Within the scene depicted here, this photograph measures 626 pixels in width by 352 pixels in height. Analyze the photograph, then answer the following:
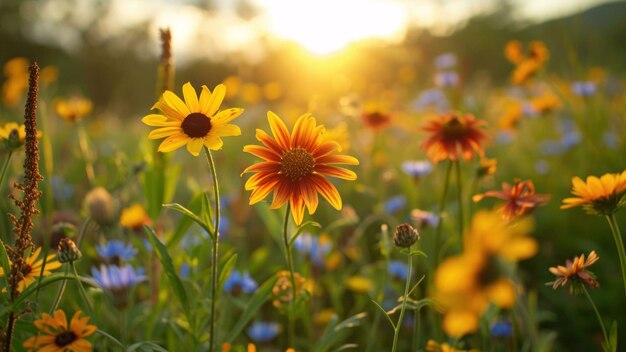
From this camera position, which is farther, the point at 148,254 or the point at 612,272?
the point at 612,272

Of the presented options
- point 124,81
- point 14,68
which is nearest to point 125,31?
point 124,81

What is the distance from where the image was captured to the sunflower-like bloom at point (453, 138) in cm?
160

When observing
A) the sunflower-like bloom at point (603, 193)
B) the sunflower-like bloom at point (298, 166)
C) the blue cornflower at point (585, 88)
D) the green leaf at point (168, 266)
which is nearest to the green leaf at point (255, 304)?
the green leaf at point (168, 266)

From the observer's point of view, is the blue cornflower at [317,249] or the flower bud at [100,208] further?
the blue cornflower at [317,249]

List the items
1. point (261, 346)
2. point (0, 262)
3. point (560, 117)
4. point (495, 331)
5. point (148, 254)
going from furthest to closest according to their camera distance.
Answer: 1. point (560, 117)
2. point (261, 346)
3. point (495, 331)
4. point (148, 254)
5. point (0, 262)

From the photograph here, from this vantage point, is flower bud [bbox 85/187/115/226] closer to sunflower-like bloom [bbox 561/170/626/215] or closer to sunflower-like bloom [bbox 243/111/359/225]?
sunflower-like bloom [bbox 243/111/359/225]

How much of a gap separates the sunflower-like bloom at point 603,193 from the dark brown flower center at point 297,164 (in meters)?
0.49

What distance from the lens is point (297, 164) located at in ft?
3.78

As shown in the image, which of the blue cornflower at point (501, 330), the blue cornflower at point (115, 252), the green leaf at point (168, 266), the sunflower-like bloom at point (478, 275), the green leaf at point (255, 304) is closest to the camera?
the sunflower-like bloom at point (478, 275)

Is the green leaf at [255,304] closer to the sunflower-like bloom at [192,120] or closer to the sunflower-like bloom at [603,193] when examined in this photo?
the sunflower-like bloom at [192,120]

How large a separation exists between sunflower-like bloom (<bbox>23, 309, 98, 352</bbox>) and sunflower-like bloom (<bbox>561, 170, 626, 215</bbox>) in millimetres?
905

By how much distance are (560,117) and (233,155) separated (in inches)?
140

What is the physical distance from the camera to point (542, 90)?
5984 mm

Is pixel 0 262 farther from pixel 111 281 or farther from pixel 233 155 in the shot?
pixel 233 155
